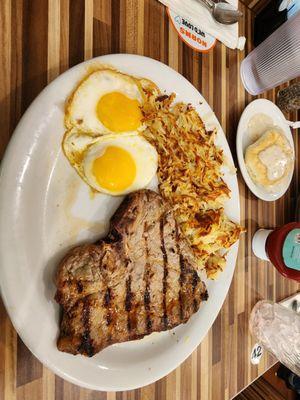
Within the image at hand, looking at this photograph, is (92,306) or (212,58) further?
(212,58)

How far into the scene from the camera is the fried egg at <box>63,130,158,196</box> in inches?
62.8

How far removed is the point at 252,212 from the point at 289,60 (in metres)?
1.21

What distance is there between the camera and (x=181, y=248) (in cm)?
183

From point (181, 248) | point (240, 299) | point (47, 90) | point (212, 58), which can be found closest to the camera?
point (47, 90)

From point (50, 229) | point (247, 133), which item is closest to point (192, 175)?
point (247, 133)

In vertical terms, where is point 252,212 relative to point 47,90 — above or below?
below

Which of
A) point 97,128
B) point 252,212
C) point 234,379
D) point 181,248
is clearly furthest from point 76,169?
point 234,379

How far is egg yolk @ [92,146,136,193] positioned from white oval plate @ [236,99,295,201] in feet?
3.45

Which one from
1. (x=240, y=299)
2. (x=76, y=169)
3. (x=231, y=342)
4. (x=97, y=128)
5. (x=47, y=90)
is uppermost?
(x=47, y=90)

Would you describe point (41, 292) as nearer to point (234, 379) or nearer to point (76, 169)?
point (76, 169)

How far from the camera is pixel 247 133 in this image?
250 centimetres

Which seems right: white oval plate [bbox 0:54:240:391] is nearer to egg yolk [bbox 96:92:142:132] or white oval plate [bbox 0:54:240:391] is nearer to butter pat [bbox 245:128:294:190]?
egg yolk [bbox 96:92:142:132]

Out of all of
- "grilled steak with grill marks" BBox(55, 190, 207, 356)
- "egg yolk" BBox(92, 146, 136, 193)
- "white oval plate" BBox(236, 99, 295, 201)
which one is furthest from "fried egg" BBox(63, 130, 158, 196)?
"white oval plate" BBox(236, 99, 295, 201)

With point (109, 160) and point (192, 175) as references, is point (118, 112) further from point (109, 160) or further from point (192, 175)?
point (192, 175)
